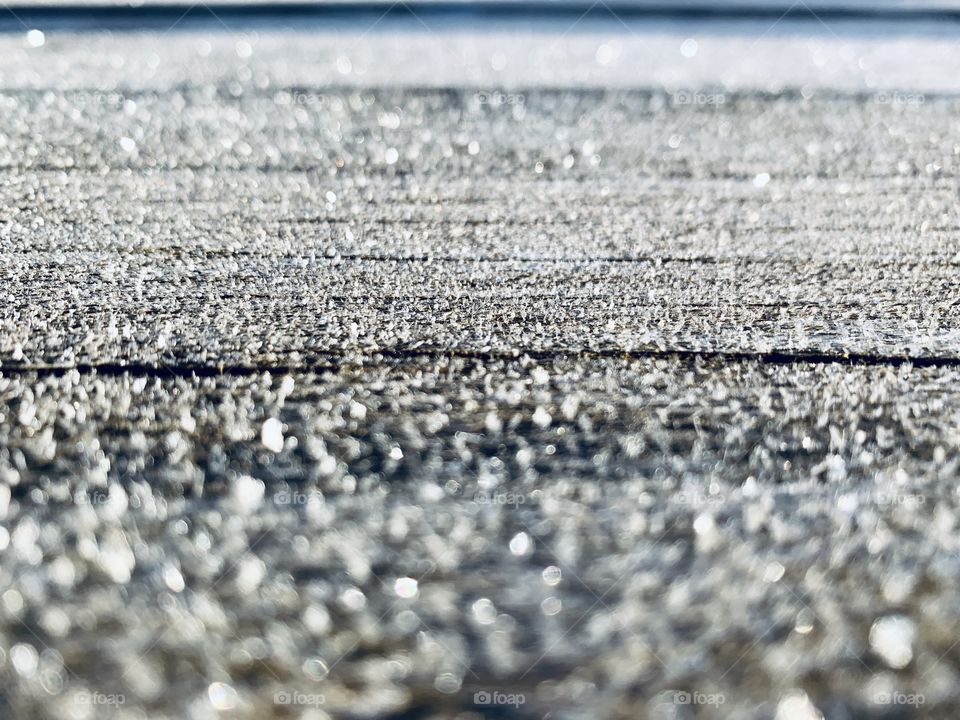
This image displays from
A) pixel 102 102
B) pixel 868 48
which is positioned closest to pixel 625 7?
pixel 868 48

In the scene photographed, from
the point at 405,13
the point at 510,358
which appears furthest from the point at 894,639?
the point at 405,13

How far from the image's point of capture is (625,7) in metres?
2.05

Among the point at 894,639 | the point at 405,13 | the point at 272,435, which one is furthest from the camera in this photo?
the point at 405,13

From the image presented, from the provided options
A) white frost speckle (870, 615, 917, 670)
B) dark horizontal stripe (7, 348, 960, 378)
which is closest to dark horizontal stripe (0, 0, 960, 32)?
dark horizontal stripe (7, 348, 960, 378)

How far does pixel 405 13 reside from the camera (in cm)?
192

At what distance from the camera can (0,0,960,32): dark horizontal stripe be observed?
6.05ft

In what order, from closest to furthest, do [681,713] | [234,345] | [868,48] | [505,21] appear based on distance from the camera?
1. [681,713]
2. [234,345]
3. [868,48]
4. [505,21]

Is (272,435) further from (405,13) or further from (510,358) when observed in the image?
(405,13)

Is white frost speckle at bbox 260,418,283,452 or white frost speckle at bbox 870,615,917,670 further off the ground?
white frost speckle at bbox 260,418,283,452

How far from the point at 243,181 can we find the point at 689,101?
619mm

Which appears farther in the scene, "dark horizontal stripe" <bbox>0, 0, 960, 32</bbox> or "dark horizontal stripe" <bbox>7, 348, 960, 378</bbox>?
"dark horizontal stripe" <bbox>0, 0, 960, 32</bbox>

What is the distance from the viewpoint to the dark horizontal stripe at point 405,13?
6.05 feet

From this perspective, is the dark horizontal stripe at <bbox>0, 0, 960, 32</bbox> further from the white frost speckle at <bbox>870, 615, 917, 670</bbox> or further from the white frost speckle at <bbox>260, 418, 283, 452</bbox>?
the white frost speckle at <bbox>870, 615, 917, 670</bbox>

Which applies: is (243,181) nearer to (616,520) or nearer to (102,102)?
(102,102)
